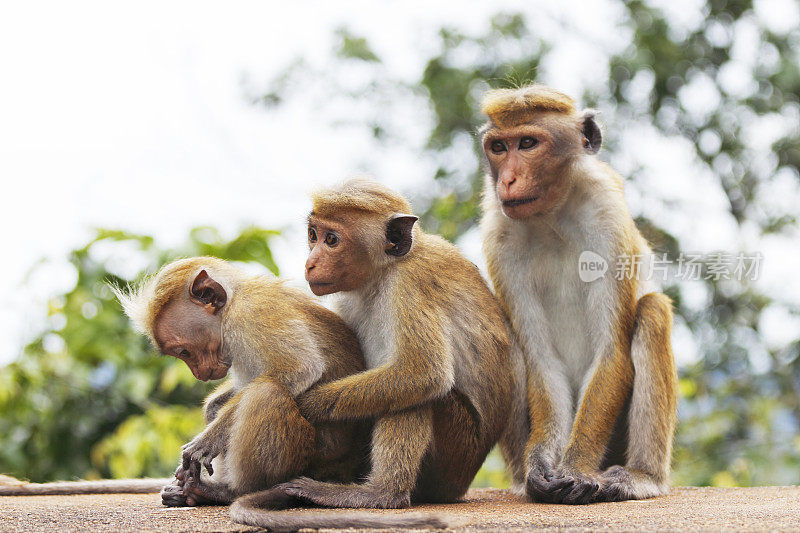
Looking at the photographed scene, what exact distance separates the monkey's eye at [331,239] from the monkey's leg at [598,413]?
181cm

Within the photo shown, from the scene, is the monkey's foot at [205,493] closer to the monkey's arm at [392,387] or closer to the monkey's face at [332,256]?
the monkey's arm at [392,387]

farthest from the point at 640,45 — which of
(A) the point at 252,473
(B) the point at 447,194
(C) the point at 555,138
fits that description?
(A) the point at 252,473

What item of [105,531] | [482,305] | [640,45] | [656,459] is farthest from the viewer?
[640,45]

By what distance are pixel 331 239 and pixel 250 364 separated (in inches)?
29.3

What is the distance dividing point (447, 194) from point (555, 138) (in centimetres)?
636

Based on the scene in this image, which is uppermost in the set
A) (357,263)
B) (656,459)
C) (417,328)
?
(357,263)

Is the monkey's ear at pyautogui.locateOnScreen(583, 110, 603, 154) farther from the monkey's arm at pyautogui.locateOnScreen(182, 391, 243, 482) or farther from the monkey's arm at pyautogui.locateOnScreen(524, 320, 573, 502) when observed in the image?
the monkey's arm at pyautogui.locateOnScreen(182, 391, 243, 482)

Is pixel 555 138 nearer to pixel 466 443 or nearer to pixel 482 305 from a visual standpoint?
pixel 482 305

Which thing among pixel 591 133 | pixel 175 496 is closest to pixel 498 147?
pixel 591 133

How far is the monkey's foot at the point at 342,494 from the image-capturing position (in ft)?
12.7

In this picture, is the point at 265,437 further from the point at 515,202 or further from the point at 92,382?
the point at 92,382

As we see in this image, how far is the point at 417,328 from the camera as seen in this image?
4125mm

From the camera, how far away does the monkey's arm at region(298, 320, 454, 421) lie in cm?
399

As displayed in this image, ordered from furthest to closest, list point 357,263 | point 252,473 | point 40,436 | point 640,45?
point 640,45, point 40,436, point 357,263, point 252,473
